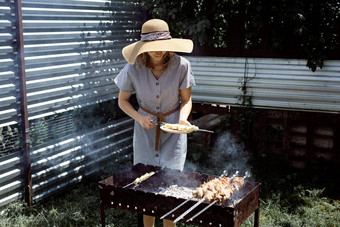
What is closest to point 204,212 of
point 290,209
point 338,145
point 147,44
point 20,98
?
point 147,44

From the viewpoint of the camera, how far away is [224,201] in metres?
4.13

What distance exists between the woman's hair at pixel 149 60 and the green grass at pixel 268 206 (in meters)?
2.22

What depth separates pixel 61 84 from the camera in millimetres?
6625

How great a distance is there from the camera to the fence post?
580 cm

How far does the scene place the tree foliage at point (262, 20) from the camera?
23.6 ft

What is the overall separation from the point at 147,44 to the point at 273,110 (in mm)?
3814

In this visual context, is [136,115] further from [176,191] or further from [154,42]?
[176,191]

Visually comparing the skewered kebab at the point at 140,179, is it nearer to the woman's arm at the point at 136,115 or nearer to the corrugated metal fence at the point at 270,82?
the woman's arm at the point at 136,115

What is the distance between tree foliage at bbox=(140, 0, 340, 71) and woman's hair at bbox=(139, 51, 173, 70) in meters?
2.67

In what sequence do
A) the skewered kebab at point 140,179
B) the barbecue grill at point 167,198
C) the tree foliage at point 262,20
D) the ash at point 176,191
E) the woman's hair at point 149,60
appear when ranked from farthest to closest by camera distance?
the tree foliage at point 262,20, the woman's hair at point 149,60, the skewered kebab at point 140,179, the ash at point 176,191, the barbecue grill at point 167,198

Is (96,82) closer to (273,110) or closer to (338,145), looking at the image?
(273,110)

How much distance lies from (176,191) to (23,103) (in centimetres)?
268

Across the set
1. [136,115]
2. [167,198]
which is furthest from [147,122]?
[167,198]

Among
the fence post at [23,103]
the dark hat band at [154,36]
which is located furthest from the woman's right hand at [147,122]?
the fence post at [23,103]
